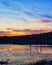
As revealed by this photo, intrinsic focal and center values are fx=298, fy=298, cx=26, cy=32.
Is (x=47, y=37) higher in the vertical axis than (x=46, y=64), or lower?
higher

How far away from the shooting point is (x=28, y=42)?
318 ft

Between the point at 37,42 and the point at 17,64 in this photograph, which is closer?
the point at 17,64

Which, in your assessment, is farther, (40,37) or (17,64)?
(40,37)

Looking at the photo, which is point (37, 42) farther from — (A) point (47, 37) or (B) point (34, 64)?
(B) point (34, 64)

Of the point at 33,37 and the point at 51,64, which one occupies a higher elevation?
the point at 33,37

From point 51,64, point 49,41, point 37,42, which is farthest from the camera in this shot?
point 37,42

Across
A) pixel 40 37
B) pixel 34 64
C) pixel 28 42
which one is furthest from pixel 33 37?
pixel 34 64

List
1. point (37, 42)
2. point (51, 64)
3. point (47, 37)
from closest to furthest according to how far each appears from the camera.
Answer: point (51, 64) < point (47, 37) < point (37, 42)

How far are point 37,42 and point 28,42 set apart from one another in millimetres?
3373

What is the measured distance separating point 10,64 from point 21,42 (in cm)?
7058

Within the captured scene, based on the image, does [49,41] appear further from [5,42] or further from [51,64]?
[51,64]

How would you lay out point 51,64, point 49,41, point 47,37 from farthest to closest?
1. point 49,41
2. point 47,37
3. point 51,64

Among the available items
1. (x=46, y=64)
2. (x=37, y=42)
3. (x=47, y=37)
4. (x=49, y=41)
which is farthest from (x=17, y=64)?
(x=37, y=42)

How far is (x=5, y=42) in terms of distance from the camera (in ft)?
326
